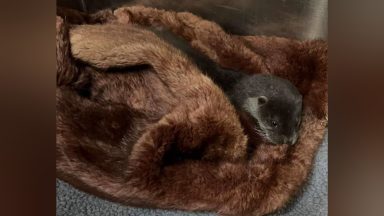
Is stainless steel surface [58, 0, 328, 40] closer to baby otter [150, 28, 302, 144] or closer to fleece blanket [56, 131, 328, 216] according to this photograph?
baby otter [150, 28, 302, 144]

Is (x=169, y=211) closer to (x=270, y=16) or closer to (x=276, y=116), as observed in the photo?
(x=276, y=116)

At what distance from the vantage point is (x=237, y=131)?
115cm

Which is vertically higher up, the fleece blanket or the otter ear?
the otter ear

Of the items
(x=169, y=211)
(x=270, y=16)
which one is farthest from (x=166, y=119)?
(x=270, y=16)

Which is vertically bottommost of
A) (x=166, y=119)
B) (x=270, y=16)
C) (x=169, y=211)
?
(x=169, y=211)

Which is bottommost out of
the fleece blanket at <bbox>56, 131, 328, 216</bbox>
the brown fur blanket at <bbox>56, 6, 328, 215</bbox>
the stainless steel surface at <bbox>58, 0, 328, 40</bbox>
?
the fleece blanket at <bbox>56, 131, 328, 216</bbox>

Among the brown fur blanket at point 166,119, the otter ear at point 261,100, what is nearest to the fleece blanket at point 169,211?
the brown fur blanket at point 166,119

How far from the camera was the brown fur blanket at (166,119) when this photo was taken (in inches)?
41.4

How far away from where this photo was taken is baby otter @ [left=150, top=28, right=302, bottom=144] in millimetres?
1141

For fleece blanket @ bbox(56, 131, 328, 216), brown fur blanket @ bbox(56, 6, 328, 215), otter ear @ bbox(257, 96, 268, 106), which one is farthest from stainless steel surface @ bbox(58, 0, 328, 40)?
fleece blanket @ bbox(56, 131, 328, 216)

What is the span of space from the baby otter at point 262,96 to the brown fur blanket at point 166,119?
2 centimetres

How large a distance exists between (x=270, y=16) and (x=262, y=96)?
0.61 ft

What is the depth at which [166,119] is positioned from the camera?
110cm
